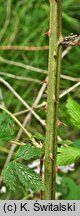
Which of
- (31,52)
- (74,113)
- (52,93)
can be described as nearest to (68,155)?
(74,113)

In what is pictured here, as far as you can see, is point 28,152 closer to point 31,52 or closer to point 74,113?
point 74,113

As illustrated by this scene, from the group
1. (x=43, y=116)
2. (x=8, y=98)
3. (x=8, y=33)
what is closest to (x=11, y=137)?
(x=43, y=116)

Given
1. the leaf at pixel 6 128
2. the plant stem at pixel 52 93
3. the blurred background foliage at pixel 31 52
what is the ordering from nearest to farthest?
the plant stem at pixel 52 93 < the leaf at pixel 6 128 < the blurred background foliage at pixel 31 52

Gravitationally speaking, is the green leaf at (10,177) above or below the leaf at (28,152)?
below

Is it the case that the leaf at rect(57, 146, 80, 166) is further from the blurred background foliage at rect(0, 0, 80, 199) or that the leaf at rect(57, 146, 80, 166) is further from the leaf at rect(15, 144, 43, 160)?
the blurred background foliage at rect(0, 0, 80, 199)

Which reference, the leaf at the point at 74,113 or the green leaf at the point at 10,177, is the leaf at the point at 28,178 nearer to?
the green leaf at the point at 10,177

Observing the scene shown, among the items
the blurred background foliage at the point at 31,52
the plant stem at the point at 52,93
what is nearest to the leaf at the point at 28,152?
the plant stem at the point at 52,93
